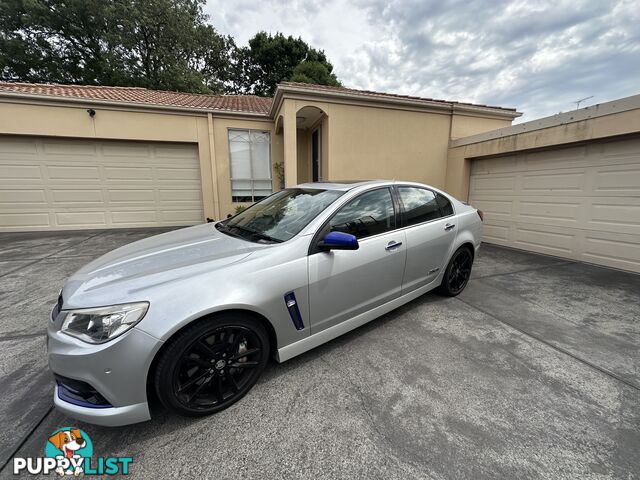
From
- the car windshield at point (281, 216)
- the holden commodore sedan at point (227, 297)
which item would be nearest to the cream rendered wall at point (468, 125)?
the holden commodore sedan at point (227, 297)

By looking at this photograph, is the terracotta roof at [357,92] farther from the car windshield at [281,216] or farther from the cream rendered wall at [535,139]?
the car windshield at [281,216]

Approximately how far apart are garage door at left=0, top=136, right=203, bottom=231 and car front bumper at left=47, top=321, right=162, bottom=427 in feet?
26.3

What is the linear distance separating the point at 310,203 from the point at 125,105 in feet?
27.2

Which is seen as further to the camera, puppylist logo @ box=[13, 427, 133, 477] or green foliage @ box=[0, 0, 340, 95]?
green foliage @ box=[0, 0, 340, 95]

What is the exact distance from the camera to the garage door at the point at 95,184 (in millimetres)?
7469

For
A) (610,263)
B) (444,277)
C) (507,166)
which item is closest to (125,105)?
(444,277)

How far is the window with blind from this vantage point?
28.5 ft

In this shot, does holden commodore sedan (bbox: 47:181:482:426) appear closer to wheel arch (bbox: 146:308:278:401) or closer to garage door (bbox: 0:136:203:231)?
wheel arch (bbox: 146:308:278:401)

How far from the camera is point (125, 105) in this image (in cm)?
754

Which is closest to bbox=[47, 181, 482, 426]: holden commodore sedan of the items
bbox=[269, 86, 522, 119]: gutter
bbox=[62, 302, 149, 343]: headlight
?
bbox=[62, 302, 149, 343]: headlight

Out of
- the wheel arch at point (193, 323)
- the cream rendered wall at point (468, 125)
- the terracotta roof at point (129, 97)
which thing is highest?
the terracotta roof at point (129, 97)

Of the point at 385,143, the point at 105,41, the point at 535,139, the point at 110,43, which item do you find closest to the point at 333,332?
the point at 535,139

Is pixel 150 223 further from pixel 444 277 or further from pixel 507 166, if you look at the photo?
pixel 507 166

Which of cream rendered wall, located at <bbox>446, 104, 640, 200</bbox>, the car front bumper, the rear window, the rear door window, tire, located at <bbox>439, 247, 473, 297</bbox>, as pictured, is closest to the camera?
the car front bumper
